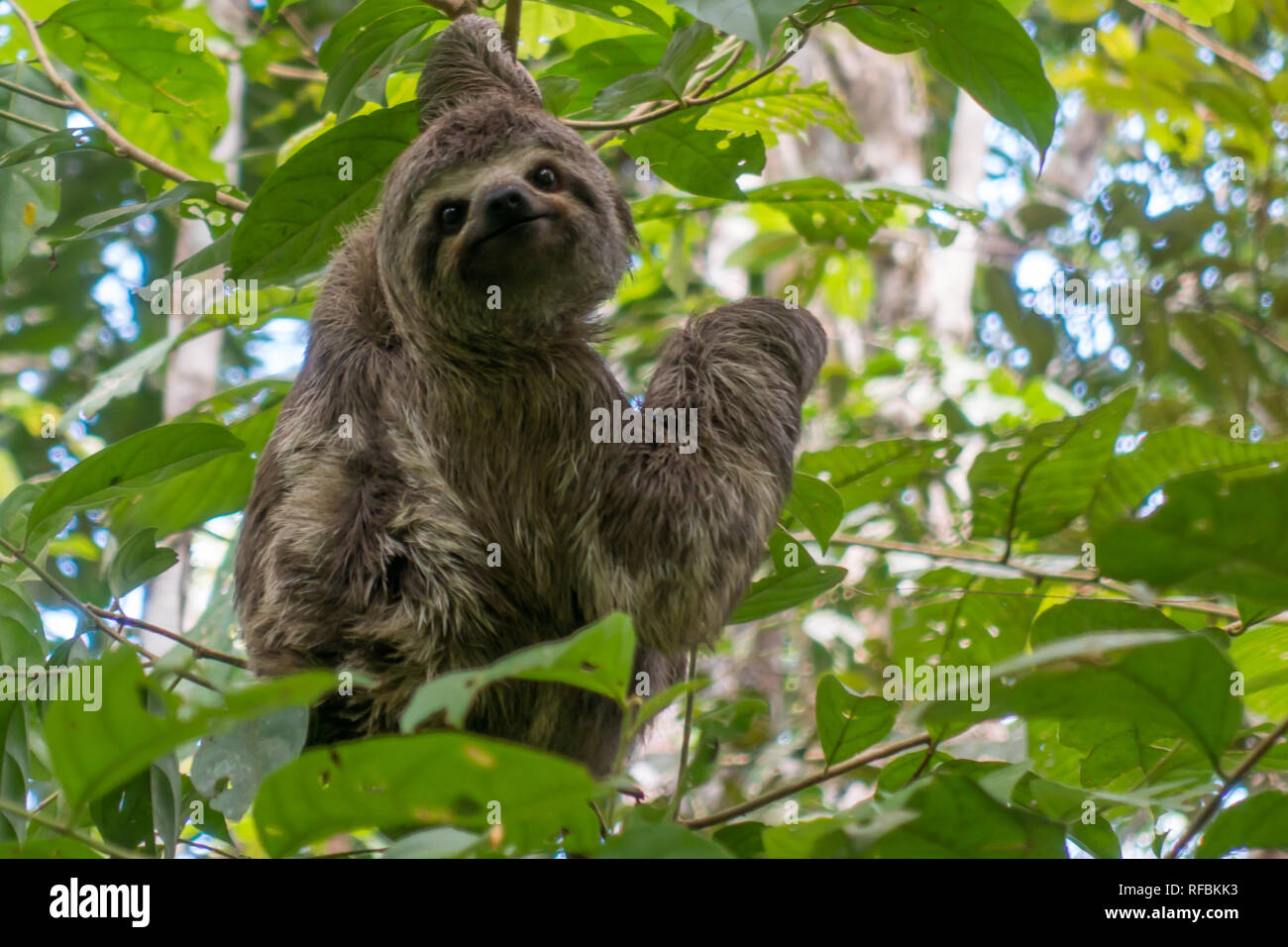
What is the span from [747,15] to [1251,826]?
7.38 ft

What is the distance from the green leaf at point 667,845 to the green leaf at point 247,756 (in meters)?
1.20

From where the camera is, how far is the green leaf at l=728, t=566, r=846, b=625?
412cm

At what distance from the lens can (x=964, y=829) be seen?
235 cm

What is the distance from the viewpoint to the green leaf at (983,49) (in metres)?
3.59

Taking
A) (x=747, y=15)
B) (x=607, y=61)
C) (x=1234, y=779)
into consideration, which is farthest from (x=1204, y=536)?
(x=607, y=61)

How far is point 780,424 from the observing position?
179 inches

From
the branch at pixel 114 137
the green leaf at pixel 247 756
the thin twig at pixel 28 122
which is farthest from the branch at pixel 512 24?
the green leaf at pixel 247 756

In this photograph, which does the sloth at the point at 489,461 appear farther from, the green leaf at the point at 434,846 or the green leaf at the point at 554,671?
the green leaf at the point at 554,671

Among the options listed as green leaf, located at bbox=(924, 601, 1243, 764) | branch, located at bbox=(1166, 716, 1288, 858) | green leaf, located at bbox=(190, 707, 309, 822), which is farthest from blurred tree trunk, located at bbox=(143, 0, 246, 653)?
branch, located at bbox=(1166, 716, 1288, 858)

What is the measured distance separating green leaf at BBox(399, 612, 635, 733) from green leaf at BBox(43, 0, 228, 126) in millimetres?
3882
